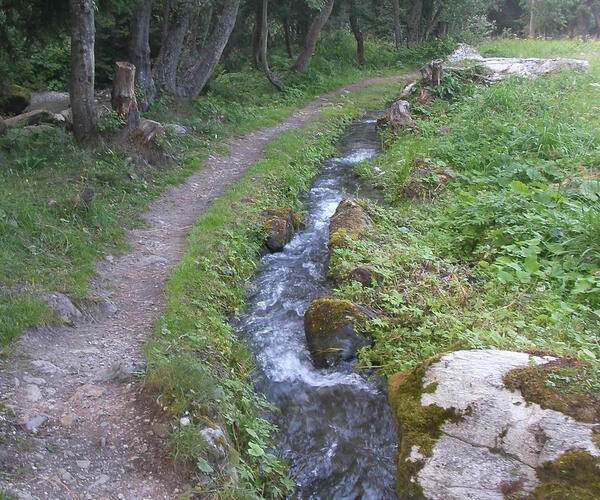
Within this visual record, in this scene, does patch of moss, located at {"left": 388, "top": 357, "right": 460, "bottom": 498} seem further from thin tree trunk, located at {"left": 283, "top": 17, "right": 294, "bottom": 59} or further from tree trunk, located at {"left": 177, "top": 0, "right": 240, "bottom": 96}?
thin tree trunk, located at {"left": 283, "top": 17, "right": 294, "bottom": 59}

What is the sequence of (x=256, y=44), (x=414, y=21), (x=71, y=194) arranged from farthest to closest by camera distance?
(x=414, y=21) < (x=256, y=44) < (x=71, y=194)

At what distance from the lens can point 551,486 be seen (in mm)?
4102

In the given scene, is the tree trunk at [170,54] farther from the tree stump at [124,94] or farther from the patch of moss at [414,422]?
the patch of moss at [414,422]

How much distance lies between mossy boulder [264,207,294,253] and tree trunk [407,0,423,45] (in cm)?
2419

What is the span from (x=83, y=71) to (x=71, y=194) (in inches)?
116

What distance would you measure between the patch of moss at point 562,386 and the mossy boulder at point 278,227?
5.54m

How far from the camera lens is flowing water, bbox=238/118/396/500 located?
17.4ft

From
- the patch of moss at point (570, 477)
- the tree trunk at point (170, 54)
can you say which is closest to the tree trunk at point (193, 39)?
the tree trunk at point (170, 54)

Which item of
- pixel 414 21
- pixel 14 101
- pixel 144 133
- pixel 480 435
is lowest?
pixel 480 435

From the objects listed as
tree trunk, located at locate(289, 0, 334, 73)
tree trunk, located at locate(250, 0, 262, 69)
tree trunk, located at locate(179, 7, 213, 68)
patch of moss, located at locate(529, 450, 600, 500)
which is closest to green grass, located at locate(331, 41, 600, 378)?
patch of moss, located at locate(529, 450, 600, 500)

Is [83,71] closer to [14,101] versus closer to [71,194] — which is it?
[71,194]

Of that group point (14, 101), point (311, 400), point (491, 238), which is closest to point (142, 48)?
point (14, 101)

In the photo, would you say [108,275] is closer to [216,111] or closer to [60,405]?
[60,405]

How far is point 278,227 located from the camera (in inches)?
390
